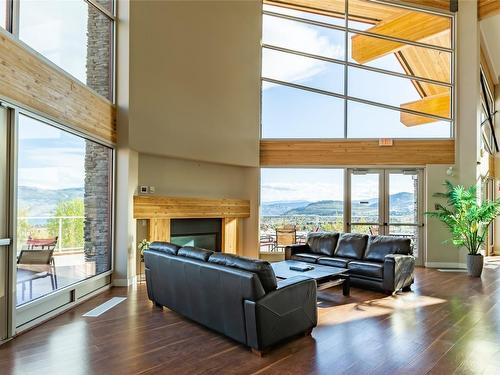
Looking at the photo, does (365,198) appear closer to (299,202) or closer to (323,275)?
(299,202)

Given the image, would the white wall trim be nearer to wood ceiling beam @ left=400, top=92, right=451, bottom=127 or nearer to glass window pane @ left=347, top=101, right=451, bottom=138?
glass window pane @ left=347, top=101, right=451, bottom=138

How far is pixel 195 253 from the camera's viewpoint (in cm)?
404

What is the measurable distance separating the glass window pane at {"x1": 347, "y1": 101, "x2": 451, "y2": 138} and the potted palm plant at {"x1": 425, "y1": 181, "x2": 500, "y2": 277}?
4.54ft

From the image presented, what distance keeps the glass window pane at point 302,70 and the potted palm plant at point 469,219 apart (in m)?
3.47

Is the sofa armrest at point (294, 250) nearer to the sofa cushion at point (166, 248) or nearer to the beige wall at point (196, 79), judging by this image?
the beige wall at point (196, 79)

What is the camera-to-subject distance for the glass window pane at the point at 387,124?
8.23m

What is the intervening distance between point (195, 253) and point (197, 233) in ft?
11.6

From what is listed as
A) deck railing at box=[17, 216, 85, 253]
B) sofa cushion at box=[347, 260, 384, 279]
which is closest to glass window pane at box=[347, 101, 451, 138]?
sofa cushion at box=[347, 260, 384, 279]

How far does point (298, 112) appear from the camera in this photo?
28.4 feet

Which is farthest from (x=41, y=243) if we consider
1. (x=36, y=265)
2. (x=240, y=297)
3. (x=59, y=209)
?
(x=240, y=297)

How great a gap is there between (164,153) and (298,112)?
3.66 m

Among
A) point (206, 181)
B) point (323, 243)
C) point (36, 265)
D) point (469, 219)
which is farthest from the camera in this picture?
point (206, 181)

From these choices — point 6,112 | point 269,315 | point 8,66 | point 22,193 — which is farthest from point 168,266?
point 8,66

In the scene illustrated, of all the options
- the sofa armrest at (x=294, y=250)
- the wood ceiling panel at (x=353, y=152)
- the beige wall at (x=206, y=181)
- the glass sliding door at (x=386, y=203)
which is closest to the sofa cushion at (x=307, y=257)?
the sofa armrest at (x=294, y=250)
